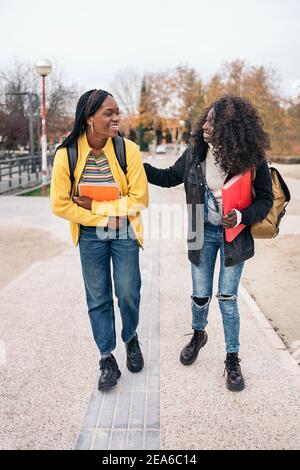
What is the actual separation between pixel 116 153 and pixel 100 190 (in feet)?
0.78

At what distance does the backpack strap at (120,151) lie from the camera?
2648mm

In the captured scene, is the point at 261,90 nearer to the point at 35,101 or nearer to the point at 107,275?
the point at 35,101

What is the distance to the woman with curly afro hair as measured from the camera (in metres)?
2.59

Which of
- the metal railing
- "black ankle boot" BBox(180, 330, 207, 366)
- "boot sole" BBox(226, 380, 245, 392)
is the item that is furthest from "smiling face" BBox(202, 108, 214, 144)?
the metal railing

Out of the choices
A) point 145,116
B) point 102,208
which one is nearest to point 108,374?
point 102,208

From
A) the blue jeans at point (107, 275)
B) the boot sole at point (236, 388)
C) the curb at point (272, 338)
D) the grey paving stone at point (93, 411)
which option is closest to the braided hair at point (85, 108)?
the blue jeans at point (107, 275)

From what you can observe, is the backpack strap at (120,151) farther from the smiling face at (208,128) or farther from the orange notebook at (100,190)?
the smiling face at (208,128)

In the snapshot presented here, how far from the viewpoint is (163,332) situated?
376cm

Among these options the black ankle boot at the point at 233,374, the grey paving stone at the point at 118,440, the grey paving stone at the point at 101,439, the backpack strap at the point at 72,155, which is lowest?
the grey paving stone at the point at 101,439

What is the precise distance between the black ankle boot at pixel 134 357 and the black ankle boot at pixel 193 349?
12.1 inches

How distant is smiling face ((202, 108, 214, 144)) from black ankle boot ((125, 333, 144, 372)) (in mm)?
1418

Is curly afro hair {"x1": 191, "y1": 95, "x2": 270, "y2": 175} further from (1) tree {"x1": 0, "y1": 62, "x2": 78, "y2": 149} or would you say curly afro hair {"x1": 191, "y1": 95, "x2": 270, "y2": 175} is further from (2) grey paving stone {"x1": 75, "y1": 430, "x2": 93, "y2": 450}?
(1) tree {"x1": 0, "y1": 62, "x2": 78, "y2": 149}

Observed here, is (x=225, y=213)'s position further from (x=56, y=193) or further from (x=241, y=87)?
(x=241, y=87)
